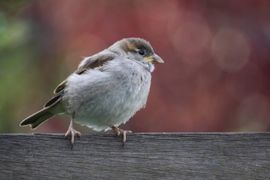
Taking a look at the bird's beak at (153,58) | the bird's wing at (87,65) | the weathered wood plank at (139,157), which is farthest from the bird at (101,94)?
the weathered wood plank at (139,157)

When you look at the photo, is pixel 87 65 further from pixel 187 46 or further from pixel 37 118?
pixel 187 46

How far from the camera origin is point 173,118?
14.2 ft

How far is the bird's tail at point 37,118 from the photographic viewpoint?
12.2ft

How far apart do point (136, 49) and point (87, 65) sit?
398 millimetres

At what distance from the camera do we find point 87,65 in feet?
12.9

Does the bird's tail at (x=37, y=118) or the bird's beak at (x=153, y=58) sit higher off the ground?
the bird's beak at (x=153, y=58)

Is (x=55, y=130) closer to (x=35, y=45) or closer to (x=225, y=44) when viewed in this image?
(x=35, y=45)

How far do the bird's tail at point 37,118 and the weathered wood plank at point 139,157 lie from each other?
126cm

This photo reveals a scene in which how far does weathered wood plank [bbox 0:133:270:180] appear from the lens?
2.41 meters

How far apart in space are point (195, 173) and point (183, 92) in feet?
5.99

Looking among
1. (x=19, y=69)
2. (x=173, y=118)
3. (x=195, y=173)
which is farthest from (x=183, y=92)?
(x=195, y=173)

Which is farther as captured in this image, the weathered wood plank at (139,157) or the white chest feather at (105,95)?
the white chest feather at (105,95)

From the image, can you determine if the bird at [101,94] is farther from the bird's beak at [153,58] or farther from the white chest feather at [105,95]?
the bird's beak at [153,58]

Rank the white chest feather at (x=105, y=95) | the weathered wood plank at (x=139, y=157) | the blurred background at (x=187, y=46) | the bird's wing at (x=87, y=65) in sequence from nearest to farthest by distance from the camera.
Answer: the weathered wood plank at (x=139, y=157) < the white chest feather at (x=105, y=95) < the bird's wing at (x=87, y=65) < the blurred background at (x=187, y=46)
